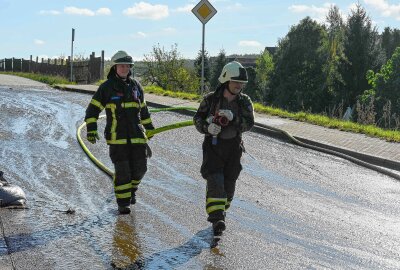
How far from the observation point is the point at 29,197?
710 centimetres

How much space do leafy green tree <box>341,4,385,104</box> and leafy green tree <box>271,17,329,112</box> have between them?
13.2ft

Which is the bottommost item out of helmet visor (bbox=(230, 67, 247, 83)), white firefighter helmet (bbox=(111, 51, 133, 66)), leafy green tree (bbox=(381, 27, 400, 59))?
helmet visor (bbox=(230, 67, 247, 83))

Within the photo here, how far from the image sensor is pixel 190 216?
Result: 6598mm

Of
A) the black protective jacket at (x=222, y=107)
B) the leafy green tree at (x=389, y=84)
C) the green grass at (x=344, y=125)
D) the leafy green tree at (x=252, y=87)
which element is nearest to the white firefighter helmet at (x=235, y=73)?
the black protective jacket at (x=222, y=107)

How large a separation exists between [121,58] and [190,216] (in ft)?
6.15

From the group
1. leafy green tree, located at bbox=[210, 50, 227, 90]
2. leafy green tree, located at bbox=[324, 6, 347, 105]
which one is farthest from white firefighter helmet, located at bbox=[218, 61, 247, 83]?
leafy green tree, located at bbox=[210, 50, 227, 90]

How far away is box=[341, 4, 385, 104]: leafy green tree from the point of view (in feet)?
161

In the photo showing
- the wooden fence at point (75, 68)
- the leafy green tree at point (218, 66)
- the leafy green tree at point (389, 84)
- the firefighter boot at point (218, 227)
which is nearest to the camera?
the firefighter boot at point (218, 227)

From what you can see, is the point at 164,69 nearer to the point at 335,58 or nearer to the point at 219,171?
the point at 335,58

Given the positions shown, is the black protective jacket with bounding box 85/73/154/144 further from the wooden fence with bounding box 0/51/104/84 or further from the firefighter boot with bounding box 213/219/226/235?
the wooden fence with bounding box 0/51/104/84

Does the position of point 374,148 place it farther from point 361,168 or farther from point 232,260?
point 232,260

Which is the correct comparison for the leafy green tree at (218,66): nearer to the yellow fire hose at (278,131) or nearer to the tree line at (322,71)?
the tree line at (322,71)

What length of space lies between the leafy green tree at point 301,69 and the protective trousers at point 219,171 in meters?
48.2

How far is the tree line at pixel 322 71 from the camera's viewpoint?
141ft
